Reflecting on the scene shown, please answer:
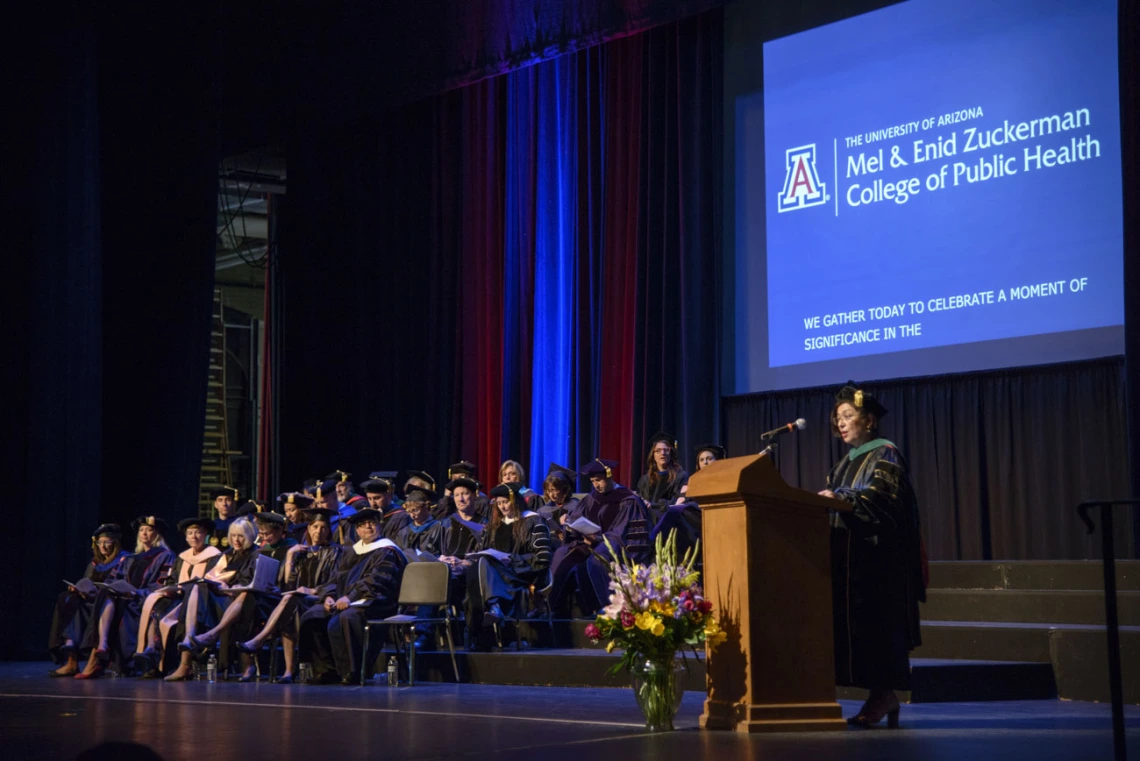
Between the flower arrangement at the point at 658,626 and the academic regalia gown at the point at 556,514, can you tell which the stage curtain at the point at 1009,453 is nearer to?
the academic regalia gown at the point at 556,514

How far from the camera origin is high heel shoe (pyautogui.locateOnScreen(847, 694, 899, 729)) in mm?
4812

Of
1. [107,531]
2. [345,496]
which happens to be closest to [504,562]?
[345,496]

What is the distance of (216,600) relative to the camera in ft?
30.8

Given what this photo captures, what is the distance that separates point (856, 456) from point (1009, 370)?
4229 mm

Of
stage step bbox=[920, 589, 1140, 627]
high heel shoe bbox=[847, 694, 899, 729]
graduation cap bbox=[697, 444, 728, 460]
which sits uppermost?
graduation cap bbox=[697, 444, 728, 460]

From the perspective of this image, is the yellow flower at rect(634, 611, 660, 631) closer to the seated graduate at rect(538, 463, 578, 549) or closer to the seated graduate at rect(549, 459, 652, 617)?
the seated graduate at rect(549, 459, 652, 617)

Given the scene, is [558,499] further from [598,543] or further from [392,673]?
[392,673]

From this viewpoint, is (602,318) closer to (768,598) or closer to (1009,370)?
(1009,370)

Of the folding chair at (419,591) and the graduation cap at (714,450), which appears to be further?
the graduation cap at (714,450)

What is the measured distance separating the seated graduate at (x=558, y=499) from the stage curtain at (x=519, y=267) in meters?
1.30

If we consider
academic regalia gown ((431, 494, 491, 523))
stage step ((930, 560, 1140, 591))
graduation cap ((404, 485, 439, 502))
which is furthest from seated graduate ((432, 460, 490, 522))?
stage step ((930, 560, 1140, 591))

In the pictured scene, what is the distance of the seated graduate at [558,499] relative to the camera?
9.56 m

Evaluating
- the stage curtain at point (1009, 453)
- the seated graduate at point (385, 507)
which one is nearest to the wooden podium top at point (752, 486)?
the stage curtain at point (1009, 453)

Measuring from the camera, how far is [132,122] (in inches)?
468
